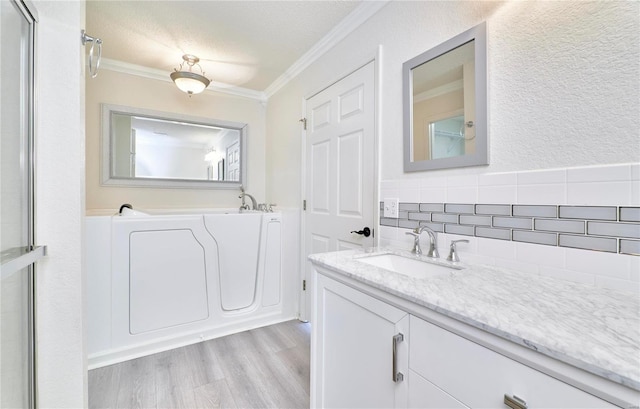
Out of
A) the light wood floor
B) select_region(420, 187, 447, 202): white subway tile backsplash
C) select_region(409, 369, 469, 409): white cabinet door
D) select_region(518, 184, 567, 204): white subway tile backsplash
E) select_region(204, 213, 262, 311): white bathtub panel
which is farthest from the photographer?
select_region(204, 213, 262, 311): white bathtub panel

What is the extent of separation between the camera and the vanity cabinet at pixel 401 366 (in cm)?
55

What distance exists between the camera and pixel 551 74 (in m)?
0.94

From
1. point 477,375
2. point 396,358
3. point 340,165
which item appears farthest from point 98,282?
point 477,375

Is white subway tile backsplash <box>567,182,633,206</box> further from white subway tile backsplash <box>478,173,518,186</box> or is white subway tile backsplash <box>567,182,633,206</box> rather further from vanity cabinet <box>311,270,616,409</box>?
vanity cabinet <box>311,270,616,409</box>

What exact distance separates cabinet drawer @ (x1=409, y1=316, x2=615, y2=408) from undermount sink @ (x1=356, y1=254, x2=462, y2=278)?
45 cm

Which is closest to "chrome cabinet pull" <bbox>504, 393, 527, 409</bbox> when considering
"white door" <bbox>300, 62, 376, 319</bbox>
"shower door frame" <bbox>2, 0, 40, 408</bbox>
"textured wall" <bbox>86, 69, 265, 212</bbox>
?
"white door" <bbox>300, 62, 376, 319</bbox>

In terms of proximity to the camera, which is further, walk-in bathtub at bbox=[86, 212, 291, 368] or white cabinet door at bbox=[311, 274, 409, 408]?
walk-in bathtub at bbox=[86, 212, 291, 368]

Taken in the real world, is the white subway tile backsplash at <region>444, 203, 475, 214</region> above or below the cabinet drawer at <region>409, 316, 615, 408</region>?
above

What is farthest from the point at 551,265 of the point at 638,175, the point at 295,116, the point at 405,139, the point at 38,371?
the point at 295,116

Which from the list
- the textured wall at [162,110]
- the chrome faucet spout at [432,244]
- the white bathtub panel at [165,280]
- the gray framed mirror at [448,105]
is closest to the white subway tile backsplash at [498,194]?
the gray framed mirror at [448,105]

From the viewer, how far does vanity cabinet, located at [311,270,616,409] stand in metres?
0.55

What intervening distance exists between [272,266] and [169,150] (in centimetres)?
166

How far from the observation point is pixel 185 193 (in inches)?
116

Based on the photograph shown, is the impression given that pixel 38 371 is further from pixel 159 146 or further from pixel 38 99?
pixel 159 146
